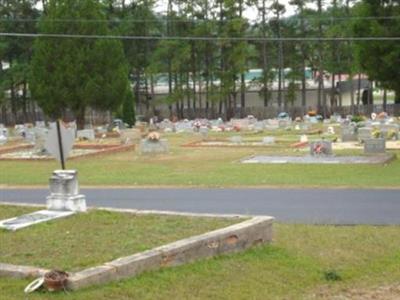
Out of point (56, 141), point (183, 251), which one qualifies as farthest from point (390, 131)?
point (183, 251)

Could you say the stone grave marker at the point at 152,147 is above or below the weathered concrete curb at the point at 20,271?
below

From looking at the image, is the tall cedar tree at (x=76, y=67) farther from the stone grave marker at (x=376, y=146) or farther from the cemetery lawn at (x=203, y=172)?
the stone grave marker at (x=376, y=146)

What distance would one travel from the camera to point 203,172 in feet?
74.1

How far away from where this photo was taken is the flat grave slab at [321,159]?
24.5 metres

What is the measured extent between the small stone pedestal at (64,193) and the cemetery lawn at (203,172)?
294 inches

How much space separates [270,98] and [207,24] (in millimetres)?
9786

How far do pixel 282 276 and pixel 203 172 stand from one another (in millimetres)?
13822

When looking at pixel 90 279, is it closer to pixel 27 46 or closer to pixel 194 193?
pixel 194 193

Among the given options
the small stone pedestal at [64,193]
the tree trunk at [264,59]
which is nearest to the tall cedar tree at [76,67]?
the tree trunk at [264,59]

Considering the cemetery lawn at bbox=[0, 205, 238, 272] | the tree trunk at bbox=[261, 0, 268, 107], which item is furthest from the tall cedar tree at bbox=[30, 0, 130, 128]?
the cemetery lawn at bbox=[0, 205, 238, 272]

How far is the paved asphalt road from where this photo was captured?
1348cm

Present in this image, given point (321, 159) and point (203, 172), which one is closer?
point (203, 172)

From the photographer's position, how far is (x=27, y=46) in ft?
207

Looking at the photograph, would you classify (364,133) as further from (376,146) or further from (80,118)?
(80,118)
